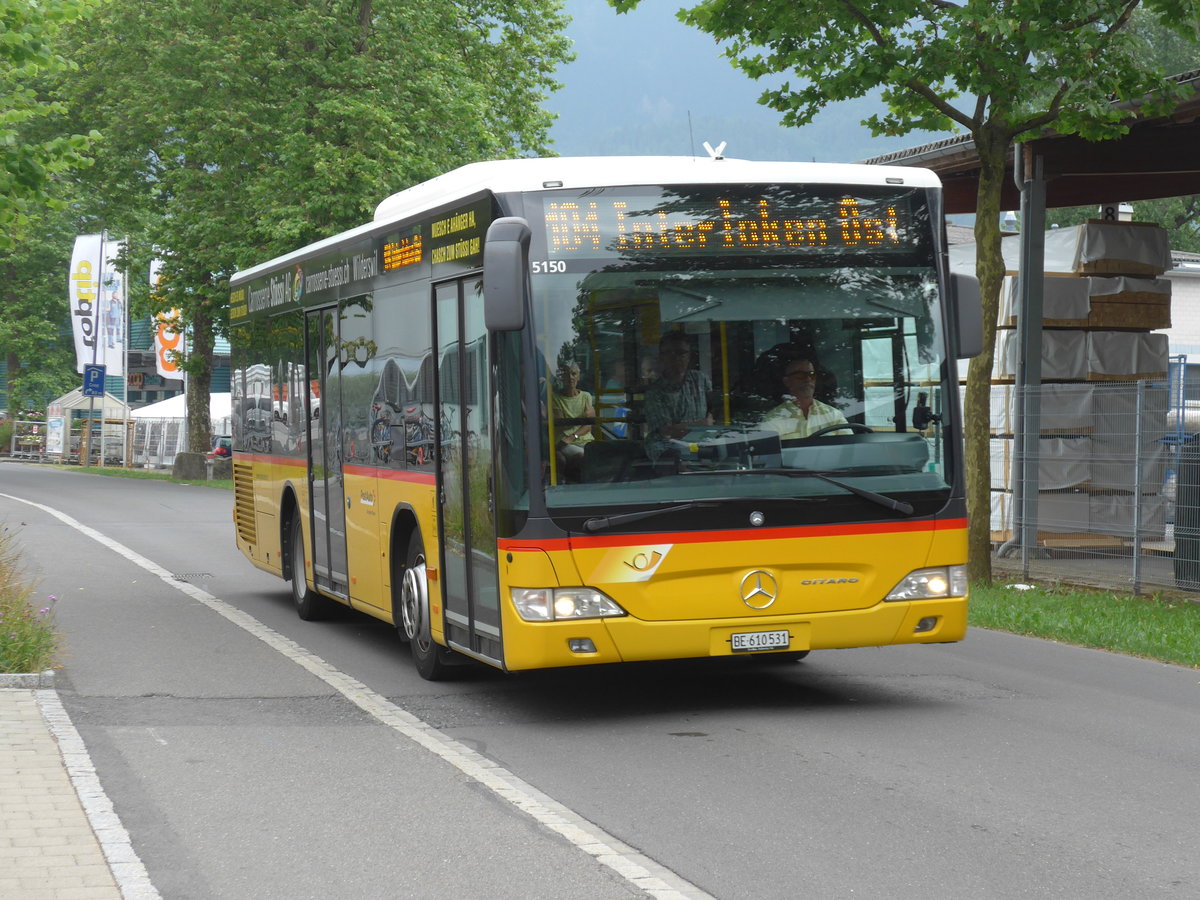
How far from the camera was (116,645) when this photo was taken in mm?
12656

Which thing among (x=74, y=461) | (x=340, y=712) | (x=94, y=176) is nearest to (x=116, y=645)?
(x=340, y=712)

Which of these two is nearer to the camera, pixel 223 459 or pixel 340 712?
pixel 340 712

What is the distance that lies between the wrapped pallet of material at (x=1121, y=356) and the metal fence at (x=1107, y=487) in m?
2.59

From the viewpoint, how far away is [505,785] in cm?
760

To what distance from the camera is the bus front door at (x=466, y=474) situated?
915 centimetres

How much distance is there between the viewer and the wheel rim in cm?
1066

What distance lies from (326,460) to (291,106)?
2433 cm

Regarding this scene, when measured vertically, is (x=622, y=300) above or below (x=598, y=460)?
above

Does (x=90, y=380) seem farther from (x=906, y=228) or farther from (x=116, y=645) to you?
(x=906, y=228)

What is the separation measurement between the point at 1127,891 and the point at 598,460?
12.3ft

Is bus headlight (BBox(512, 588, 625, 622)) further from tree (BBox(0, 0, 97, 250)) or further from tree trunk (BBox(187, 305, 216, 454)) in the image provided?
tree trunk (BBox(187, 305, 216, 454))

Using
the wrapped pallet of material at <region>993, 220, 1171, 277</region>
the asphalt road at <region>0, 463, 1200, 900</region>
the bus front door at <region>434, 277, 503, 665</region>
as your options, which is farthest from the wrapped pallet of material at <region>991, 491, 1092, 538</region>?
the bus front door at <region>434, 277, 503, 665</region>

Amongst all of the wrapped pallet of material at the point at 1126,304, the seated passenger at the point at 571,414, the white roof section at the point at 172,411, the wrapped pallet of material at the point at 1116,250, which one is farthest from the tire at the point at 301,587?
the white roof section at the point at 172,411

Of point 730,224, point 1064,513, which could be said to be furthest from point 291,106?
point 730,224
